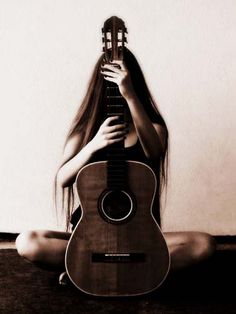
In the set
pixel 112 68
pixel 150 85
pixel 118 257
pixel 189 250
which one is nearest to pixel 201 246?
pixel 189 250

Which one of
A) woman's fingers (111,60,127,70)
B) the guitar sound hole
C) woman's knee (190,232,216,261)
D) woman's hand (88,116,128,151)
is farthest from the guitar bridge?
woman's fingers (111,60,127,70)

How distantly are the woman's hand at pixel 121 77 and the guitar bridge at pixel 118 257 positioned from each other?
52cm

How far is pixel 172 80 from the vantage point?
2.02 metres

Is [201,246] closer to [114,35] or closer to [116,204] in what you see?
[116,204]

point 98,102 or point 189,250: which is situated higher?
point 98,102

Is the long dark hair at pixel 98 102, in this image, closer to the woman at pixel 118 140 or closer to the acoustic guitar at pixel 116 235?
the woman at pixel 118 140

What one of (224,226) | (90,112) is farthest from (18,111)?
(224,226)

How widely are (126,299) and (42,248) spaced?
34cm

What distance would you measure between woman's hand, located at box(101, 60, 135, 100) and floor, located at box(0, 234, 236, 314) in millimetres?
674

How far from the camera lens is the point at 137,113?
58.2 inches

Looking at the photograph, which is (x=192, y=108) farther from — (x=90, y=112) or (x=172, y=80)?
(x=90, y=112)

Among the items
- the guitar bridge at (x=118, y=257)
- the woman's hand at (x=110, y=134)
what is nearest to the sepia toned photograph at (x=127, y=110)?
the woman's hand at (x=110, y=134)

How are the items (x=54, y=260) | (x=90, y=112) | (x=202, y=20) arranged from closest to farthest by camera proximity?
(x=54, y=260)
(x=90, y=112)
(x=202, y=20)

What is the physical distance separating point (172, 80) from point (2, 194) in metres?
1.00
